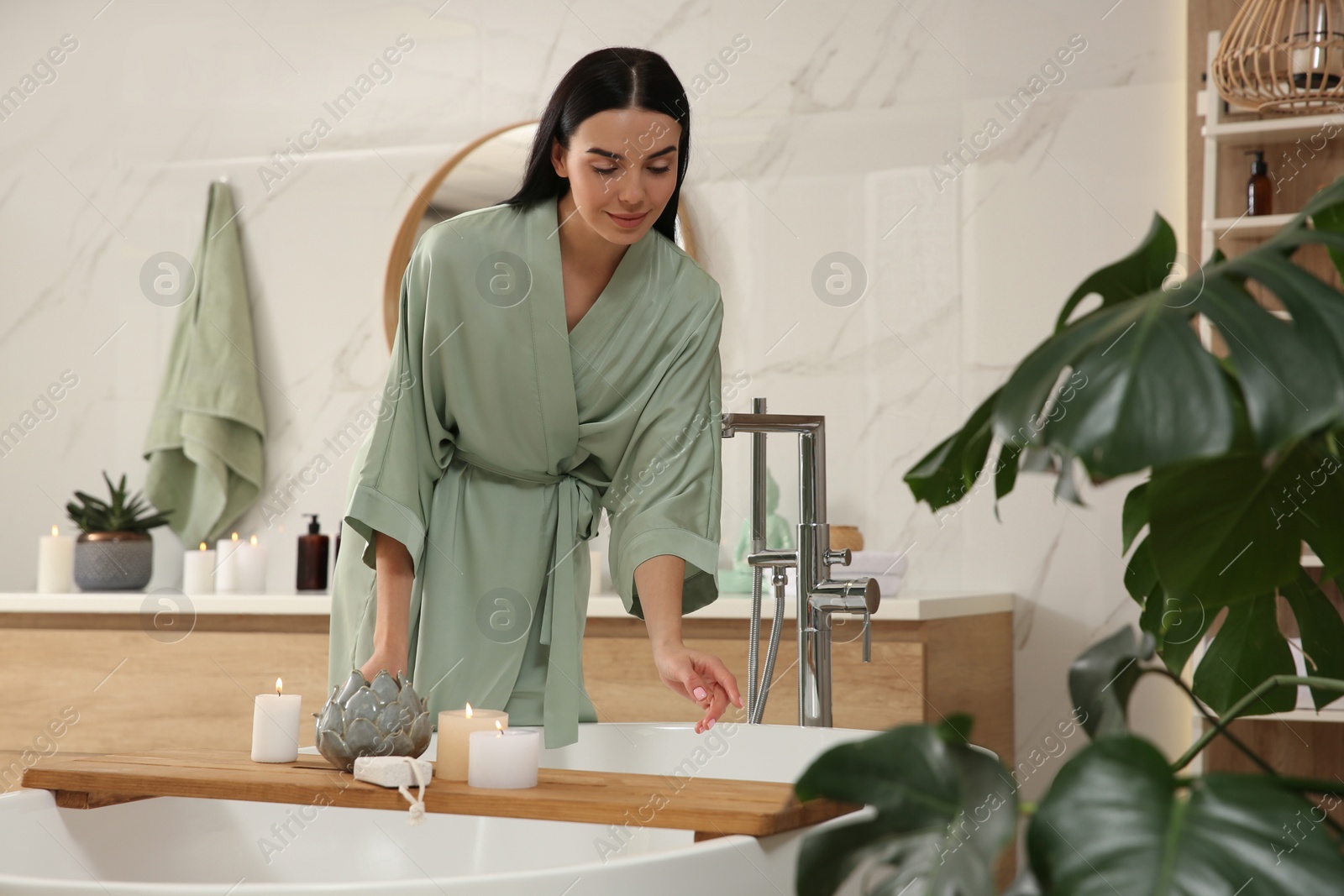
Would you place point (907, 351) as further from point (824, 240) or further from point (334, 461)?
point (334, 461)

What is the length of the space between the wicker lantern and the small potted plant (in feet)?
7.18

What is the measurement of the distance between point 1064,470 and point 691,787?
484 millimetres

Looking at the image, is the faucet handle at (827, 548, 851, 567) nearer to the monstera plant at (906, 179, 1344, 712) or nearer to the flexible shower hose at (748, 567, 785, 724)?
the flexible shower hose at (748, 567, 785, 724)

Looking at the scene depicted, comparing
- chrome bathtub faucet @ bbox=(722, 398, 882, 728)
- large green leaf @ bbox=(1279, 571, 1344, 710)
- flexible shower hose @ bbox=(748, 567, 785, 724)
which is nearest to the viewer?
large green leaf @ bbox=(1279, 571, 1344, 710)

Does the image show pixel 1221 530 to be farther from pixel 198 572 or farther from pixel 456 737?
pixel 198 572

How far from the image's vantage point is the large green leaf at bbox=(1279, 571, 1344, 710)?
787 millimetres

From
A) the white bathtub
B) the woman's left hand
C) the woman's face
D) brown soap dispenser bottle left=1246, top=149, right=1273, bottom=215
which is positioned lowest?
the white bathtub

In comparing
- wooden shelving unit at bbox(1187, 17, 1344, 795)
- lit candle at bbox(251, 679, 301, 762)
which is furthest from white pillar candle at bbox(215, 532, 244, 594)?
wooden shelving unit at bbox(1187, 17, 1344, 795)

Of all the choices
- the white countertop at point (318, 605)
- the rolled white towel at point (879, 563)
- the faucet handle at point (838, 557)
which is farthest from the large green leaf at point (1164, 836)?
the rolled white towel at point (879, 563)

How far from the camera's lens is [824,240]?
247 centimetres

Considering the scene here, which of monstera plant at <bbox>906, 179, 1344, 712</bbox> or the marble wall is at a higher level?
the marble wall

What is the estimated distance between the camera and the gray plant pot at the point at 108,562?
2.52 metres

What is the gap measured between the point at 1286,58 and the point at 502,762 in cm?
183

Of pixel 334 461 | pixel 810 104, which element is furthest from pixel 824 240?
pixel 334 461
